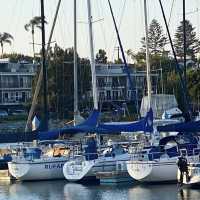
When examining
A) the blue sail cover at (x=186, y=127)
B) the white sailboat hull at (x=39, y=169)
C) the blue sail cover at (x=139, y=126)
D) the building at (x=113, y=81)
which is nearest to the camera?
the blue sail cover at (x=186, y=127)

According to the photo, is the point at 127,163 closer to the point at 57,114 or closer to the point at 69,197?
the point at 69,197

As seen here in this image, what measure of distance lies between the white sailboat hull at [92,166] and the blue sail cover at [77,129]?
93.8 inches

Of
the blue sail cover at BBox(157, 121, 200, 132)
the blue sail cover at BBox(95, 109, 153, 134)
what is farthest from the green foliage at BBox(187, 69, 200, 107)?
the blue sail cover at BBox(157, 121, 200, 132)

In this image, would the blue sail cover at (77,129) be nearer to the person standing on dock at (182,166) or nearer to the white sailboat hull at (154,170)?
the white sailboat hull at (154,170)

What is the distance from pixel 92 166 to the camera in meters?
39.7

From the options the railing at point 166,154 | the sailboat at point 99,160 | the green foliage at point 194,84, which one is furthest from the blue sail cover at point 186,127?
the green foliage at point 194,84

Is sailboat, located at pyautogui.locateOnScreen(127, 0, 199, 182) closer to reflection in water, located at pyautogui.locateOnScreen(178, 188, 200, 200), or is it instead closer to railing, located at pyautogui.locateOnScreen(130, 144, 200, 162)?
railing, located at pyautogui.locateOnScreen(130, 144, 200, 162)

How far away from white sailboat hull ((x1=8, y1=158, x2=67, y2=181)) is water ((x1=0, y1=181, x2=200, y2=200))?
0.71 metres

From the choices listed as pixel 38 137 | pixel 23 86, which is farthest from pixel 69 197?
pixel 23 86

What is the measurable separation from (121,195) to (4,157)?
14.8 metres

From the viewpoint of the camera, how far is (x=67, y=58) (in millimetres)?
93688

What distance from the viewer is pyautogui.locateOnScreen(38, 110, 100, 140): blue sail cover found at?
41.8 meters

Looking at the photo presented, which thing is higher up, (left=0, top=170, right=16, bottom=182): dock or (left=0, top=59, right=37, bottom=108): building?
(left=0, top=59, right=37, bottom=108): building

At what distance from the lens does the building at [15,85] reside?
114m
